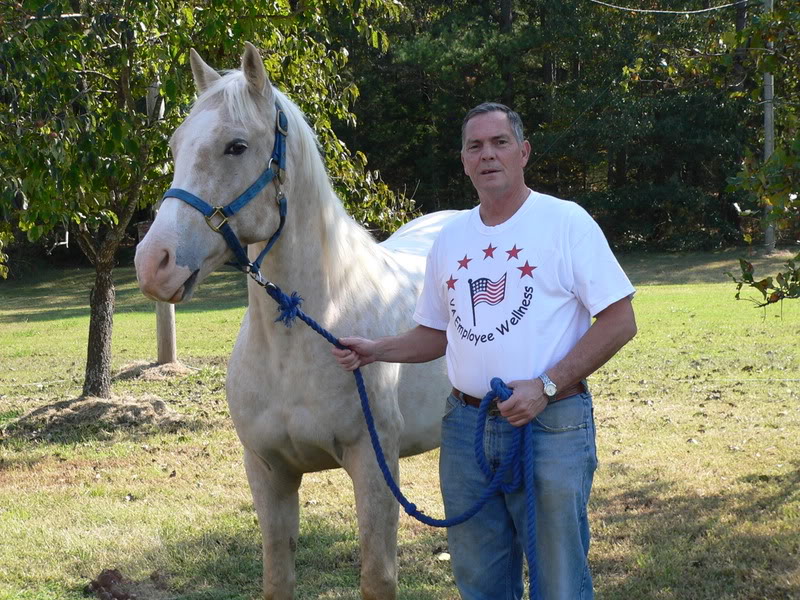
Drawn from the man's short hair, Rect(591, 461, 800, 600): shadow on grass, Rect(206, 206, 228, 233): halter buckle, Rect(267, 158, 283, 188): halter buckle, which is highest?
the man's short hair

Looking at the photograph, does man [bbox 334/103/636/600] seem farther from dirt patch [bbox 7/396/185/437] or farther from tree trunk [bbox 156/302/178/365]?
tree trunk [bbox 156/302/178/365]

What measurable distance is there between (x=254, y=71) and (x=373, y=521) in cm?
157

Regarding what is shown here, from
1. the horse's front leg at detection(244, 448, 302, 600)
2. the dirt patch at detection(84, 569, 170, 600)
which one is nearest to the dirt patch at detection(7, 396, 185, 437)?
the dirt patch at detection(84, 569, 170, 600)

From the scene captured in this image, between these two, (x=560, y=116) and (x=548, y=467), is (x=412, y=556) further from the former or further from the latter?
(x=560, y=116)

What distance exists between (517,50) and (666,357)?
17.1m

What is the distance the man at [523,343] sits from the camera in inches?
89.0

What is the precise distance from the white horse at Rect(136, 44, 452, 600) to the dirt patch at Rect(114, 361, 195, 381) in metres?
6.52

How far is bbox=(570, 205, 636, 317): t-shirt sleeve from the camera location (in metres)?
2.24

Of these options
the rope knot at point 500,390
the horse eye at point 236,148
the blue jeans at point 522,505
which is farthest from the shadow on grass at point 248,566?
the horse eye at point 236,148

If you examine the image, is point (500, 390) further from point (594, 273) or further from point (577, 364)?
point (594, 273)

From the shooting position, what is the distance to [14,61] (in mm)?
4824

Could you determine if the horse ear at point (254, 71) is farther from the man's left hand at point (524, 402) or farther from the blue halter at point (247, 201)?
the man's left hand at point (524, 402)

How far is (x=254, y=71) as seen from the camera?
2697 millimetres

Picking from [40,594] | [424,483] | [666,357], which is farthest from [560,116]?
[40,594]
